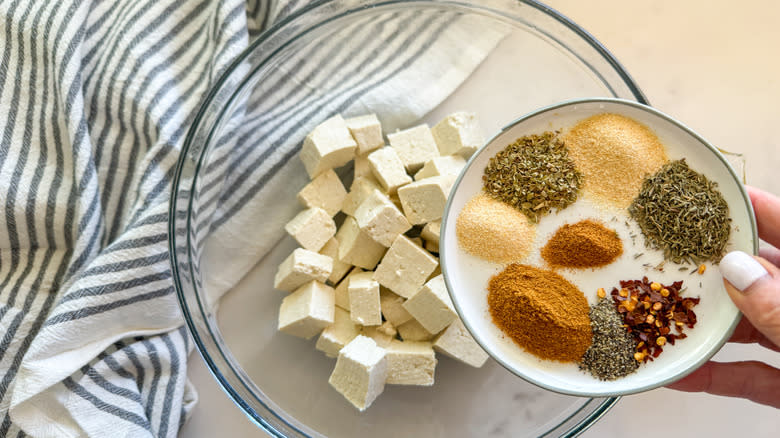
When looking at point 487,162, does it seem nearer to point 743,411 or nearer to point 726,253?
point 726,253

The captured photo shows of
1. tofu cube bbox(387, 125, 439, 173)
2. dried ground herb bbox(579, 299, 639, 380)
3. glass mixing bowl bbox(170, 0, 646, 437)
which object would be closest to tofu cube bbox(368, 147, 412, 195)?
tofu cube bbox(387, 125, 439, 173)

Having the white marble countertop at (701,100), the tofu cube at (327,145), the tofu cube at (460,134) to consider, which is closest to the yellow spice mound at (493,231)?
the tofu cube at (460,134)

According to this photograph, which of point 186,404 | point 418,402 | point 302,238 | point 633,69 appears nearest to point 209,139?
point 302,238

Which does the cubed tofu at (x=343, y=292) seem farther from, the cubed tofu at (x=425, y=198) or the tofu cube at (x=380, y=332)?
the cubed tofu at (x=425, y=198)

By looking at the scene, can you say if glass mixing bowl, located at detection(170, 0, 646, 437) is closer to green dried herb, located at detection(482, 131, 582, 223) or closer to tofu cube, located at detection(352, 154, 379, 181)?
tofu cube, located at detection(352, 154, 379, 181)

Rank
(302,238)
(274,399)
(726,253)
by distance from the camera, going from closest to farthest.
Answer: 1. (726,253)
2. (302,238)
3. (274,399)

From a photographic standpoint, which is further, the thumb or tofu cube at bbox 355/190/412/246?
tofu cube at bbox 355/190/412/246
